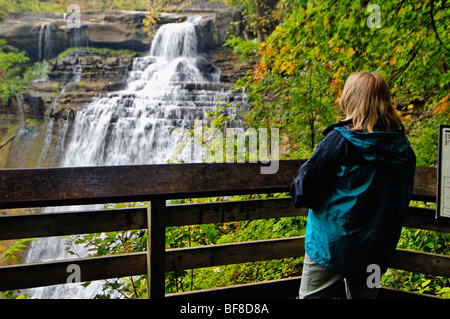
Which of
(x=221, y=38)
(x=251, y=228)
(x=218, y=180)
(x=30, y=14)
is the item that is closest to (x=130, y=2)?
(x=30, y=14)

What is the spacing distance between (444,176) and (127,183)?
188cm

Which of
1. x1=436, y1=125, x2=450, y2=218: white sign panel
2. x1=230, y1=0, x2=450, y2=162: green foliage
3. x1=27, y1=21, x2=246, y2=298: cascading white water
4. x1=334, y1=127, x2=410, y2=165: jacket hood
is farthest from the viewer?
x1=27, y1=21, x2=246, y2=298: cascading white water

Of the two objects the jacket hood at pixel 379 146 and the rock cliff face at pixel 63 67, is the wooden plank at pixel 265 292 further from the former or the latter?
the rock cliff face at pixel 63 67

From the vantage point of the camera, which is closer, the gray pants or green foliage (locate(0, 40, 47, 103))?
the gray pants

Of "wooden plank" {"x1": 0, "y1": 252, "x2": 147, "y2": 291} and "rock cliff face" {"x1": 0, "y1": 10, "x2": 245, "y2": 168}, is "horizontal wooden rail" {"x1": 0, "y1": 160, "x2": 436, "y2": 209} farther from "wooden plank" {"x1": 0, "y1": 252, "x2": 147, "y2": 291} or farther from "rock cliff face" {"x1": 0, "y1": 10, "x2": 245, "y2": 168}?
"rock cliff face" {"x1": 0, "y1": 10, "x2": 245, "y2": 168}

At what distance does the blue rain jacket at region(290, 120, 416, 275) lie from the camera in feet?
5.55

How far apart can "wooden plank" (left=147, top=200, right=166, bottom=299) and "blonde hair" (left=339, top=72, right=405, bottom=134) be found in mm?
1211

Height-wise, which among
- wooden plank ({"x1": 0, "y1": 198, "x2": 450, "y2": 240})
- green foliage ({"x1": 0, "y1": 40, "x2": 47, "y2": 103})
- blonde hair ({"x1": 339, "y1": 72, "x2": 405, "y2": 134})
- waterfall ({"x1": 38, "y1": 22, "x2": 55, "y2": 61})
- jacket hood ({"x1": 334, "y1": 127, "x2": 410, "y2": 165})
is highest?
waterfall ({"x1": 38, "y1": 22, "x2": 55, "y2": 61})

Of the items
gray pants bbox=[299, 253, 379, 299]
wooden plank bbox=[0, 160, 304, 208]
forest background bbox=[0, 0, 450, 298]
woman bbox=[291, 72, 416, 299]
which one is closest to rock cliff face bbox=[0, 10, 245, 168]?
forest background bbox=[0, 0, 450, 298]

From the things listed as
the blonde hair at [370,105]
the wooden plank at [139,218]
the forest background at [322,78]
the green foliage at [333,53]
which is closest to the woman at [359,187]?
the blonde hair at [370,105]

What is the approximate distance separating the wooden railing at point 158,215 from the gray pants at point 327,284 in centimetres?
59

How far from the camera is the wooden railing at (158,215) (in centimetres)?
178

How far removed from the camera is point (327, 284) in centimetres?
186
